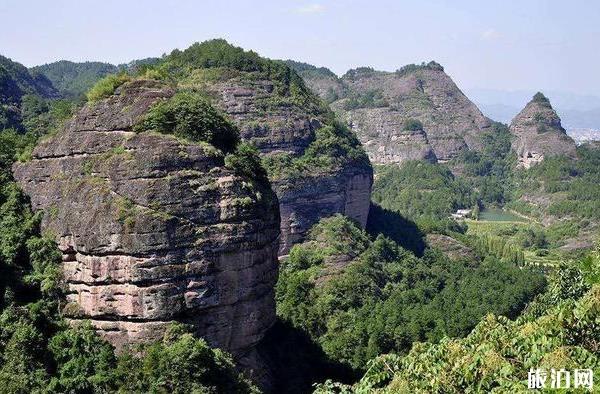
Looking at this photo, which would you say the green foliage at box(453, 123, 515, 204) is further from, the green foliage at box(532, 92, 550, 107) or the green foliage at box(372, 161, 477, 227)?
the green foliage at box(532, 92, 550, 107)

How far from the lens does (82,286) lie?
32.7 metres

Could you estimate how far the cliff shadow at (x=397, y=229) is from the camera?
81500mm

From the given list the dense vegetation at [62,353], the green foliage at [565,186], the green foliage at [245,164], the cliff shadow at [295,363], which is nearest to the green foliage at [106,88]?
the green foliage at [245,164]

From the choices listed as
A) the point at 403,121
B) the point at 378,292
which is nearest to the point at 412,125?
A: the point at 403,121

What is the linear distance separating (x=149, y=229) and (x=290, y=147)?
139 ft

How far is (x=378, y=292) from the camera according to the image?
61969 millimetres

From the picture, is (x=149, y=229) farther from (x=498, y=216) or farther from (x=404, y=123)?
(x=404, y=123)

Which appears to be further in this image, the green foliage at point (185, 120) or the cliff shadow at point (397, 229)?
the cliff shadow at point (397, 229)

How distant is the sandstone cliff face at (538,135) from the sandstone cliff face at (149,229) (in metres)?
142

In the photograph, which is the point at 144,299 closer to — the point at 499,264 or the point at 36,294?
the point at 36,294

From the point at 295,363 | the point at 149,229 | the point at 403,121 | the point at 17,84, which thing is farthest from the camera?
the point at 403,121

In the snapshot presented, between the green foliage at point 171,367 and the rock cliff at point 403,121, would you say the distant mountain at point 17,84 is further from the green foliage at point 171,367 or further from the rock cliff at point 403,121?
the rock cliff at point 403,121

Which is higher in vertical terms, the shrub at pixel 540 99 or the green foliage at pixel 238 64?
the shrub at pixel 540 99

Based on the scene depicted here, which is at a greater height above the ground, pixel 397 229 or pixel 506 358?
pixel 506 358
